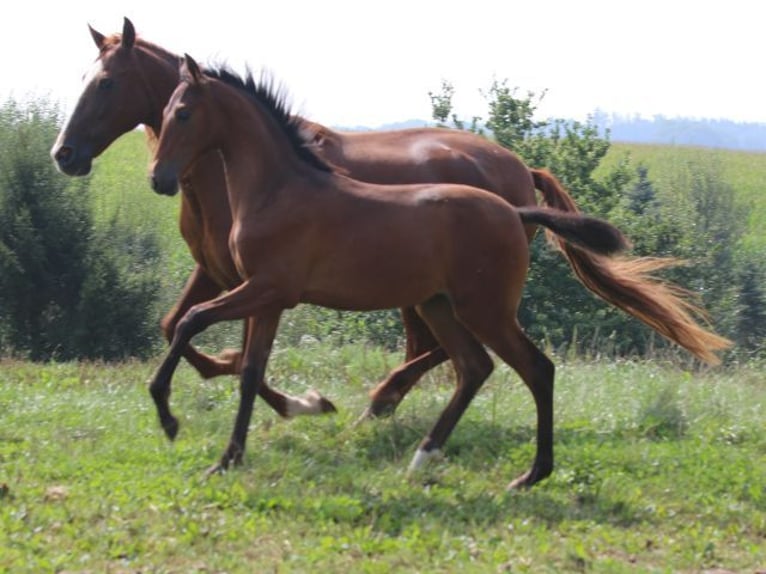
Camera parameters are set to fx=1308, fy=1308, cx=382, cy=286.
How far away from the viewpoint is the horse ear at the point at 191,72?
280 inches

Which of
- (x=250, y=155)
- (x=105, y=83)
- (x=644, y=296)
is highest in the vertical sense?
(x=105, y=83)

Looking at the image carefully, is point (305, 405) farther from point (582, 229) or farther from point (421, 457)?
point (582, 229)

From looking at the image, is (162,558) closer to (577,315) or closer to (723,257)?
(577,315)

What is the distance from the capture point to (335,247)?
7.09 m

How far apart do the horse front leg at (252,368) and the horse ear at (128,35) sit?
243cm

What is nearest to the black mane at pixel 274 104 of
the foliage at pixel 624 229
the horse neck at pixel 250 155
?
the horse neck at pixel 250 155

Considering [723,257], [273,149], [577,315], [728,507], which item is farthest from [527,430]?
[723,257]

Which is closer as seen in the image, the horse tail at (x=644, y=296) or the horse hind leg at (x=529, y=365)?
the horse hind leg at (x=529, y=365)

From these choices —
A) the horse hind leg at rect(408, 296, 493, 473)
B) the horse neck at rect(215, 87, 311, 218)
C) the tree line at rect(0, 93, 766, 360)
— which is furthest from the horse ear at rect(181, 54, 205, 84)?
the tree line at rect(0, 93, 766, 360)

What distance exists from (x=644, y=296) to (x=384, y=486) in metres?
2.48

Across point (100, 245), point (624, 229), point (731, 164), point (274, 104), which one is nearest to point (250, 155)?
point (274, 104)

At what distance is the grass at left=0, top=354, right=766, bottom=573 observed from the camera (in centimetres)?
565

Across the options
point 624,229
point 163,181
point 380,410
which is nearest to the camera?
point 163,181

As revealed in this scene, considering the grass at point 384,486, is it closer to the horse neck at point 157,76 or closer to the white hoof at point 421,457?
the white hoof at point 421,457
